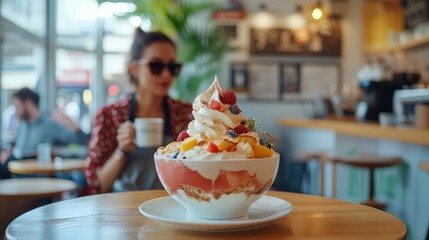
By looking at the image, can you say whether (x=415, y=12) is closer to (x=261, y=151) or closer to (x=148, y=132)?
(x=148, y=132)

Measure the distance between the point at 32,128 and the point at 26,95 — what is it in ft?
1.27

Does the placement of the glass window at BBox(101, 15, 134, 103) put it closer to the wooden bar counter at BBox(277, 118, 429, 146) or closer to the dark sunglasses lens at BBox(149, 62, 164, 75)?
the wooden bar counter at BBox(277, 118, 429, 146)

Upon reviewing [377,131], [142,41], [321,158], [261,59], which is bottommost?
[321,158]

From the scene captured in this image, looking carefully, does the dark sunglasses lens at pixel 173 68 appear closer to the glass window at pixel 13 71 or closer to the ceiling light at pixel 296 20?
the glass window at pixel 13 71

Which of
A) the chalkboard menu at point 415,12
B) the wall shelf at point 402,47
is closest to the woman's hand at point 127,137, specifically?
the wall shelf at point 402,47

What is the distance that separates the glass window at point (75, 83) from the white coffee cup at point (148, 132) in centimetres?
502

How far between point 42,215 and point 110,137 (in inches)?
42.9

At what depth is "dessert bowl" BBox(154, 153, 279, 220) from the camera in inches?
42.2

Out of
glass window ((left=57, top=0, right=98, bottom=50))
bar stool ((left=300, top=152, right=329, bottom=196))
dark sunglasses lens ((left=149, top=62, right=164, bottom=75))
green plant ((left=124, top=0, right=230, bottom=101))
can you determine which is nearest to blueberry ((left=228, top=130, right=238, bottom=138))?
dark sunglasses lens ((left=149, top=62, right=164, bottom=75))

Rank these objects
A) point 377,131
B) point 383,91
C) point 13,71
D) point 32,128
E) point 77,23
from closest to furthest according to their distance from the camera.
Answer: point 377,131, point 383,91, point 32,128, point 13,71, point 77,23

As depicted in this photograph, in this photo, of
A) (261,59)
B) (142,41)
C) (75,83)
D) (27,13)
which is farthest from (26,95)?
(261,59)

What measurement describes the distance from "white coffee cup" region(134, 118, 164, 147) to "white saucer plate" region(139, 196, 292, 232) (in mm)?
653

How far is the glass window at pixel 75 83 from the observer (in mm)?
6898

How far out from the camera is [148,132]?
2.00 metres
